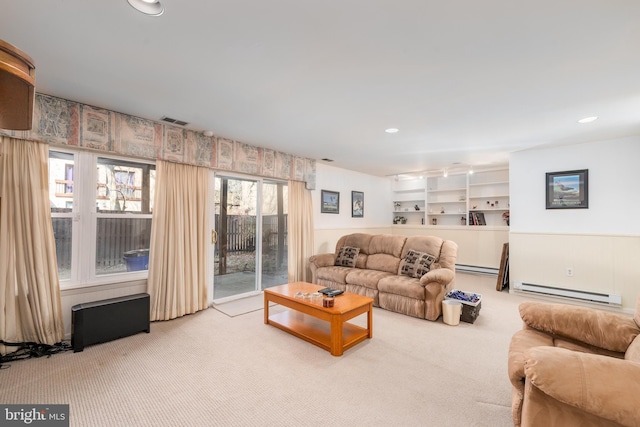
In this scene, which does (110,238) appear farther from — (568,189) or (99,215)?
(568,189)

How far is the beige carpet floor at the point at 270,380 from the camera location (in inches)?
73.2

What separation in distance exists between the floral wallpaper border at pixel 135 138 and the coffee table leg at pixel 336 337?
2695mm

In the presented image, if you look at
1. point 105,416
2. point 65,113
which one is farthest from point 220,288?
point 65,113

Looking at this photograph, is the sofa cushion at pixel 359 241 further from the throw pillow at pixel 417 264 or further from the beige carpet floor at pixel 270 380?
the beige carpet floor at pixel 270 380

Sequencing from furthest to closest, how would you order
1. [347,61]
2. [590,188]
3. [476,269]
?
[476,269] < [590,188] < [347,61]

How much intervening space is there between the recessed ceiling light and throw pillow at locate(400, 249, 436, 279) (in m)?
3.87

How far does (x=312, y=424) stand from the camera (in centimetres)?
178

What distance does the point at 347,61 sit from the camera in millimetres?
2096

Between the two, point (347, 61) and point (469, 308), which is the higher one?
point (347, 61)

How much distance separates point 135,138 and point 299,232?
2830 mm

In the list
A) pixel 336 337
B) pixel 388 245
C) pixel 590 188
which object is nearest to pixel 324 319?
pixel 336 337

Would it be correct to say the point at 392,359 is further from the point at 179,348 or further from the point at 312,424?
the point at 179,348

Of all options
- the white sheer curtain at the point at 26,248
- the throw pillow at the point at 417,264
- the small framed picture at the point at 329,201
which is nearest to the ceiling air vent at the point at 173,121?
the white sheer curtain at the point at 26,248

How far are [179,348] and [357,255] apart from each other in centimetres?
297
